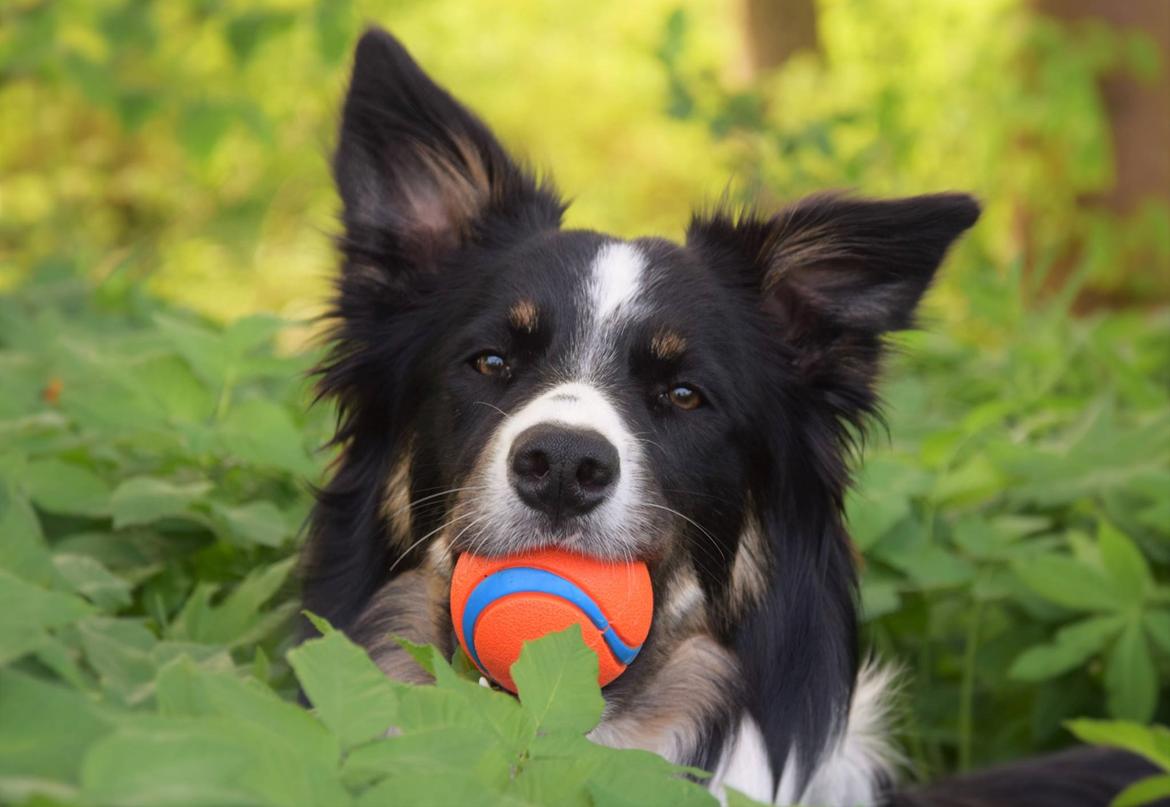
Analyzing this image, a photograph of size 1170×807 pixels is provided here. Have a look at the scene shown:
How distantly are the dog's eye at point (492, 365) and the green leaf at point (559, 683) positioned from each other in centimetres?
124

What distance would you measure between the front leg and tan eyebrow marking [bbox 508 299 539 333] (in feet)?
2.00

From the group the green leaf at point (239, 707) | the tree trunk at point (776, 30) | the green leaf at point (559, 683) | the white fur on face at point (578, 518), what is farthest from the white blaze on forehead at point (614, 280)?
the tree trunk at point (776, 30)

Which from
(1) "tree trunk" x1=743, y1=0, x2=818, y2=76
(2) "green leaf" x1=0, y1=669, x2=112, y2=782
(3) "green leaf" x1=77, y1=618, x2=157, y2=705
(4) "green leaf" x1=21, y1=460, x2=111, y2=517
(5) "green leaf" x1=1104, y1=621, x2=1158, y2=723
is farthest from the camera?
(1) "tree trunk" x1=743, y1=0, x2=818, y2=76

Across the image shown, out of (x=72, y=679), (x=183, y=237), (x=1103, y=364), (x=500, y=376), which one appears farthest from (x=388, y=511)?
(x=183, y=237)

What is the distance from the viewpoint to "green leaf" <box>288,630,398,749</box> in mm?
1712

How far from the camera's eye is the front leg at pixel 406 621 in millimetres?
3168

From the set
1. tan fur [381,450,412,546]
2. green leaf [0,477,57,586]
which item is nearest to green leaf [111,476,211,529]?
tan fur [381,450,412,546]

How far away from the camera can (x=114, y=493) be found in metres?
3.36

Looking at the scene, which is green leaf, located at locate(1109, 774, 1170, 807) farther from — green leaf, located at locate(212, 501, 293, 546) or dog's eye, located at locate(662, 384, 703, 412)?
green leaf, located at locate(212, 501, 293, 546)

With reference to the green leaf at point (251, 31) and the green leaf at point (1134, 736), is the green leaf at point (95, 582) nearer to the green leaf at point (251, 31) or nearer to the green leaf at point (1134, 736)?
the green leaf at point (1134, 736)

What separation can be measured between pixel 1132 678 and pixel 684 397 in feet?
5.08

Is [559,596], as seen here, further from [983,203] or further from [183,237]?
[183,237]

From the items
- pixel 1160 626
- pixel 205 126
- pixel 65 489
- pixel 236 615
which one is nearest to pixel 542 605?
pixel 236 615

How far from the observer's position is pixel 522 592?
2734 millimetres
